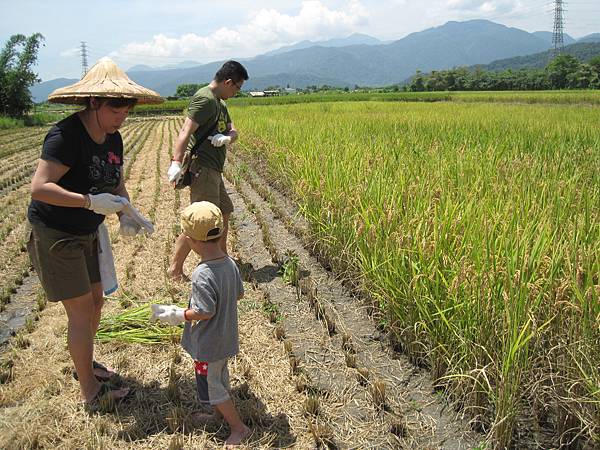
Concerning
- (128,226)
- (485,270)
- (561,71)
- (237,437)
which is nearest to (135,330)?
(128,226)

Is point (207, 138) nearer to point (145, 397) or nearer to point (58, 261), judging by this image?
point (58, 261)

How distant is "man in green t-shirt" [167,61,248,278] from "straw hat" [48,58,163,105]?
1006mm

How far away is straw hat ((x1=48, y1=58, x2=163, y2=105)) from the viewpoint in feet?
6.68

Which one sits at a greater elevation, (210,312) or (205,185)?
(205,185)

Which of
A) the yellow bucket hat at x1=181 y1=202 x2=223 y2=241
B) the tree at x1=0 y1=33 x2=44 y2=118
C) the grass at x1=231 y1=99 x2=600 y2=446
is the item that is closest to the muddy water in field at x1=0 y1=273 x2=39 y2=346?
the yellow bucket hat at x1=181 y1=202 x2=223 y2=241

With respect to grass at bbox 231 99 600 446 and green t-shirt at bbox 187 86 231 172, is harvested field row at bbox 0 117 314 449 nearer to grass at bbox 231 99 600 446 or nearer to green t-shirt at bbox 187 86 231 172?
grass at bbox 231 99 600 446

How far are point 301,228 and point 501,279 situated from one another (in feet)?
9.32

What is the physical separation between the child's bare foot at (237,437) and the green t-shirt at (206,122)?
6.95ft

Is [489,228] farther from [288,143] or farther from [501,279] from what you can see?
[288,143]

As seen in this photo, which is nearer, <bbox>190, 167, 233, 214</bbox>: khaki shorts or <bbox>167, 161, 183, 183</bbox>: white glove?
<bbox>167, 161, 183, 183</bbox>: white glove

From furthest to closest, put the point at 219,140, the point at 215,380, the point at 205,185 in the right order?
1. the point at 205,185
2. the point at 219,140
3. the point at 215,380

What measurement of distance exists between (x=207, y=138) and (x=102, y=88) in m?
1.51

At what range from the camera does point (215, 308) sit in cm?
191

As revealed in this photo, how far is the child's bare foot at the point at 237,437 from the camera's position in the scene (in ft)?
6.50
